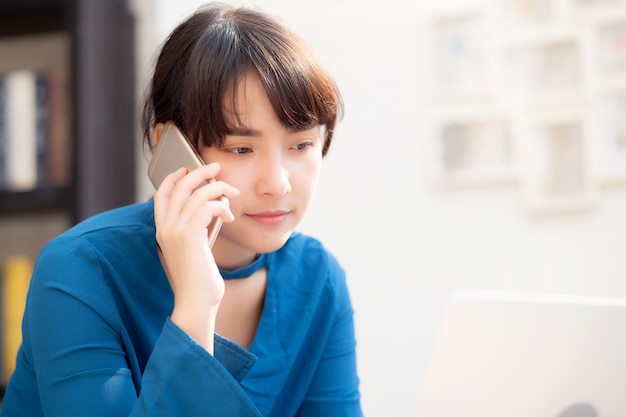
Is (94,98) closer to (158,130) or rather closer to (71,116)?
(71,116)

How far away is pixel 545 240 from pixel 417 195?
15.6 inches

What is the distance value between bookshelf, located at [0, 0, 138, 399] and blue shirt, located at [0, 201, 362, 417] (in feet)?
3.18

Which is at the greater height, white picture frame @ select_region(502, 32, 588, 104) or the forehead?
white picture frame @ select_region(502, 32, 588, 104)

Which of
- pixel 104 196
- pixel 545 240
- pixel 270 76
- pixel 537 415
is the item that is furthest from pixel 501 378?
pixel 104 196

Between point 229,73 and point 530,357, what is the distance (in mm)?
571

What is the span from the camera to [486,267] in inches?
91.0

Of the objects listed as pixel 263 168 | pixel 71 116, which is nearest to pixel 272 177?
pixel 263 168

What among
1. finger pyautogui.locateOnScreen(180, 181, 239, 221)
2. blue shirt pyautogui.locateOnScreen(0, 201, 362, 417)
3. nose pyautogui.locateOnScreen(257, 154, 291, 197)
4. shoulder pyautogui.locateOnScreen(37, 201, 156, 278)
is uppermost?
nose pyautogui.locateOnScreen(257, 154, 291, 197)

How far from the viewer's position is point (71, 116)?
7.16 feet

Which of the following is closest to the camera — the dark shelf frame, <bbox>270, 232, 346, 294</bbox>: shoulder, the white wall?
<bbox>270, 232, 346, 294</bbox>: shoulder

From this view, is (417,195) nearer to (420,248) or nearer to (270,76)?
(420,248)

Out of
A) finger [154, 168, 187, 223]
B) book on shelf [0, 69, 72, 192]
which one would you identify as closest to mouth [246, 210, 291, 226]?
finger [154, 168, 187, 223]

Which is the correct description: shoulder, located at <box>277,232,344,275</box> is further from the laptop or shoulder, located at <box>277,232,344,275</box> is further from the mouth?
the laptop

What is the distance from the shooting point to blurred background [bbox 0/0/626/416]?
7.28 ft
